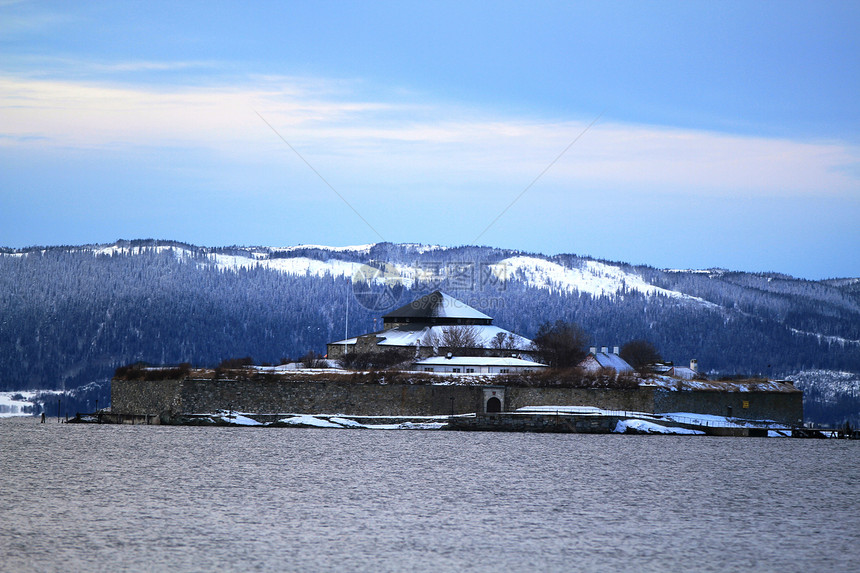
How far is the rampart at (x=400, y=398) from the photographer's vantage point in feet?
193

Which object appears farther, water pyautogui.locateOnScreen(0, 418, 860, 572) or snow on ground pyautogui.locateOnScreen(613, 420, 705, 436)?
snow on ground pyautogui.locateOnScreen(613, 420, 705, 436)

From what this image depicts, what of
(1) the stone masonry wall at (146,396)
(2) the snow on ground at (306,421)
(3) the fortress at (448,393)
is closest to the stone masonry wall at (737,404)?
(3) the fortress at (448,393)

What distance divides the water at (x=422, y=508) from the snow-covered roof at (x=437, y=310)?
2707 centimetres

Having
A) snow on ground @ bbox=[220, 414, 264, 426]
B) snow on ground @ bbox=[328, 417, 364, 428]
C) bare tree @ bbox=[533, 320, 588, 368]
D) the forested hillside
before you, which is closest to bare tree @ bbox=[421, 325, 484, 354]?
bare tree @ bbox=[533, 320, 588, 368]

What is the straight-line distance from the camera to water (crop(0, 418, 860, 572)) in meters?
19.9

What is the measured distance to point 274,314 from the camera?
535ft

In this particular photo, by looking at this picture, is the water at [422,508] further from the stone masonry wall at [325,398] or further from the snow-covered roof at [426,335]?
the snow-covered roof at [426,335]

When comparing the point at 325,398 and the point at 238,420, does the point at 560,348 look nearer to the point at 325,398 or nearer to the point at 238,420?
the point at 325,398

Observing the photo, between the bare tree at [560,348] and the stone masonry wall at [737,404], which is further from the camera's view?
the bare tree at [560,348]

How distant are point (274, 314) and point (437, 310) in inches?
3677

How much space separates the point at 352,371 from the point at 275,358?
276ft

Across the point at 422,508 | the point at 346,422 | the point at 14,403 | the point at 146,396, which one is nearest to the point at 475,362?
the point at 346,422

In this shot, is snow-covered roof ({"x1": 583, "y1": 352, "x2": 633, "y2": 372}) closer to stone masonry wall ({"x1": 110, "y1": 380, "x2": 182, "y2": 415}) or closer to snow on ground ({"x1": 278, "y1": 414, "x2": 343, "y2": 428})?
snow on ground ({"x1": 278, "y1": 414, "x2": 343, "y2": 428})

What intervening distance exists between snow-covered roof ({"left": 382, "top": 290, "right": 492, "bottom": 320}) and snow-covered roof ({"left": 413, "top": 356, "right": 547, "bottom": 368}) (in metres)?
6.03
